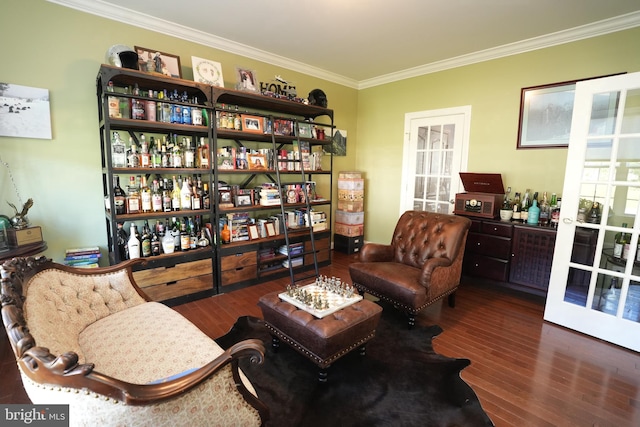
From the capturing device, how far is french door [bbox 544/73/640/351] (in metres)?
2.32

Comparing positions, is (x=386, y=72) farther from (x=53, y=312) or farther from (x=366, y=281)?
(x=53, y=312)

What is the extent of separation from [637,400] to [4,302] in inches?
130

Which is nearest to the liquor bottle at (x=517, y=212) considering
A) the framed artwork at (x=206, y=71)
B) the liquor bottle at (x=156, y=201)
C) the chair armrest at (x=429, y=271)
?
the chair armrest at (x=429, y=271)

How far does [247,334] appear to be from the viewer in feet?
7.98

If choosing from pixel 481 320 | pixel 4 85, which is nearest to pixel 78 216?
pixel 4 85

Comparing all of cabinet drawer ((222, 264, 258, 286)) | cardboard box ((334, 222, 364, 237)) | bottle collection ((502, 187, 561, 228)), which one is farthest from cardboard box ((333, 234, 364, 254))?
bottle collection ((502, 187, 561, 228))

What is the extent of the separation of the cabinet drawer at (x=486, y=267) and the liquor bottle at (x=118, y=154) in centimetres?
372

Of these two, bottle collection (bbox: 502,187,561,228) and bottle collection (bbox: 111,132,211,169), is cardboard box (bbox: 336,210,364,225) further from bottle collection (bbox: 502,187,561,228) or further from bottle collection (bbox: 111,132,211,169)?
bottle collection (bbox: 111,132,211,169)

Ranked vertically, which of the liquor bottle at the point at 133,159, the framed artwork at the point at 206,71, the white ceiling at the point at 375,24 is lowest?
the liquor bottle at the point at 133,159

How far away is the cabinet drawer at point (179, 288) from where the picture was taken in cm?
277

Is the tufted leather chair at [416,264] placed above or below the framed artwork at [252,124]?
below

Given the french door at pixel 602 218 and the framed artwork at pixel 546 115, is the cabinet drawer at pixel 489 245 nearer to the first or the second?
the french door at pixel 602 218

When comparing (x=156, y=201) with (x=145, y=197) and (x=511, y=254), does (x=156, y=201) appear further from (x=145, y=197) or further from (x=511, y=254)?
(x=511, y=254)

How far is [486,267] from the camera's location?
3.33 metres
